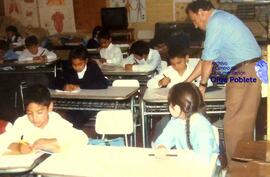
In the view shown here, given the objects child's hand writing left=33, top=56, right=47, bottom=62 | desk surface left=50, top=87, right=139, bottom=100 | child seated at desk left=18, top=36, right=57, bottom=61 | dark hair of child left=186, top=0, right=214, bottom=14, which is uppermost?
dark hair of child left=186, top=0, right=214, bottom=14

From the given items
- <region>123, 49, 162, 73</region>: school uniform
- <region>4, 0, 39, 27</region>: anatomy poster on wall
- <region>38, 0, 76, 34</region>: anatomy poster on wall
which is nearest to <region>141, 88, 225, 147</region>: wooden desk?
<region>123, 49, 162, 73</region>: school uniform

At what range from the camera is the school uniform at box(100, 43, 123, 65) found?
575 cm

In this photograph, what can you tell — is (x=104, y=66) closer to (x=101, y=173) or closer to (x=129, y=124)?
(x=129, y=124)

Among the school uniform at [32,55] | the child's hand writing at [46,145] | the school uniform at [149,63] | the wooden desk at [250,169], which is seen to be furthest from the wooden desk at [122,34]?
the wooden desk at [250,169]

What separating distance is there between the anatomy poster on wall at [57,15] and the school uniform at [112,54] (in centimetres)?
255

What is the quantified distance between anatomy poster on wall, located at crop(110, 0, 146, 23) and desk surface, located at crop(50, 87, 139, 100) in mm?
4414

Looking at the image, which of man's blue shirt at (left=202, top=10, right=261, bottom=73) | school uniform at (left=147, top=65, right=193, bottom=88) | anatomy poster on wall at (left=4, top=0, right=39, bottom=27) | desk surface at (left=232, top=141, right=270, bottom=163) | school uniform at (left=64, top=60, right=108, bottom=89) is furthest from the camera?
anatomy poster on wall at (left=4, top=0, right=39, bottom=27)

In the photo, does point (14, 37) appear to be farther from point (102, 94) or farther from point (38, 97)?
point (38, 97)

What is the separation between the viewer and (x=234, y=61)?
3.14 meters

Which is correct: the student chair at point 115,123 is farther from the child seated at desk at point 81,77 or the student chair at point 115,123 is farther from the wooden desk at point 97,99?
the child seated at desk at point 81,77

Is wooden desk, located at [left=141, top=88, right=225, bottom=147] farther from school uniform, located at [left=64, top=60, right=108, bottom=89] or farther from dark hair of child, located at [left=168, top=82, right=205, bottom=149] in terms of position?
dark hair of child, located at [left=168, top=82, right=205, bottom=149]

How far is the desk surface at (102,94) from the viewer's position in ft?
11.6

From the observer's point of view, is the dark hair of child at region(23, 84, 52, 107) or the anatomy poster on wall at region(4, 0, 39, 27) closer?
the dark hair of child at region(23, 84, 52, 107)

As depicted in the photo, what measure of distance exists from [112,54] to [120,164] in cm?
410
